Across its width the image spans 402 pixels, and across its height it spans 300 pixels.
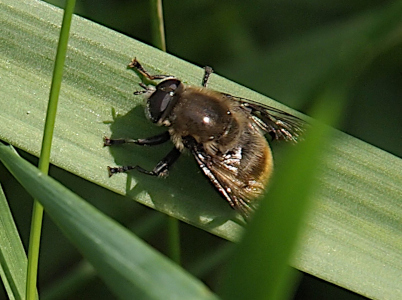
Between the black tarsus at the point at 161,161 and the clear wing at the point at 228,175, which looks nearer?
the black tarsus at the point at 161,161

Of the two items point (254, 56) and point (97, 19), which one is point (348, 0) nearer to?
point (254, 56)

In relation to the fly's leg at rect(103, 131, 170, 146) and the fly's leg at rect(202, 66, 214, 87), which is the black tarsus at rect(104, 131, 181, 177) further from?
the fly's leg at rect(202, 66, 214, 87)

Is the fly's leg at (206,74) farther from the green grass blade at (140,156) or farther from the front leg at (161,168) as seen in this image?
the front leg at (161,168)

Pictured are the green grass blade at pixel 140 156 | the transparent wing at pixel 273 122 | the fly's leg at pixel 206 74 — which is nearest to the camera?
the green grass blade at pixel 140 156

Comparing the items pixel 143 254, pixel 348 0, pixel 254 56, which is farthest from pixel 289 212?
pixel 348 0

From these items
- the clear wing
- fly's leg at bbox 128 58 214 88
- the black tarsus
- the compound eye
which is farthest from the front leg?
fly's leg at bbox 128 58 214 88

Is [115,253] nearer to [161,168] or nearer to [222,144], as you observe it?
[161,168]

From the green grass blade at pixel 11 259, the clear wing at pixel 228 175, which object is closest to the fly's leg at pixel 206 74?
the clear wing at pixel 228 175
